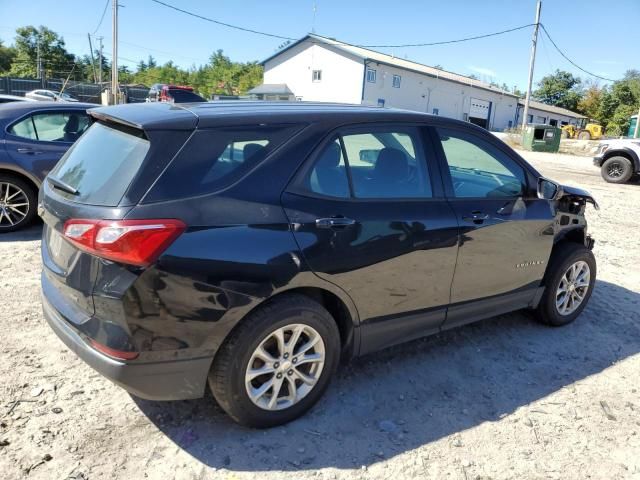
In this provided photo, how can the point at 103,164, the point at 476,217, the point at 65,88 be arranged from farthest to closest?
1. the point at 65,88
2. the point at 476,217
3. the point at 103,164

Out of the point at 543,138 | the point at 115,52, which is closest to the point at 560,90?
the point at 543,138

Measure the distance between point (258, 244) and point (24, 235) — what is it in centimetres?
492

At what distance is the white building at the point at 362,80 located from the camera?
42844 mm

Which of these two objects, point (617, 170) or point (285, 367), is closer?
point (285, 367)

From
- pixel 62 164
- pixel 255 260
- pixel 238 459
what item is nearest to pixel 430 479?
pixel 238 459

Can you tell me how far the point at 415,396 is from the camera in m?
3.34

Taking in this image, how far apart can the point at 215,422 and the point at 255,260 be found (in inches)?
41.1

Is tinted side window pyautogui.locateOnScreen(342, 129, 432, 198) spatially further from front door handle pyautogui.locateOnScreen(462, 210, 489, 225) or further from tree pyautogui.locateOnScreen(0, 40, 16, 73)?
tree pyautogui.locateOnScreen(0, 40, 16, 73)

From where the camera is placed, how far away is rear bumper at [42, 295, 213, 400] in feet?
7.95

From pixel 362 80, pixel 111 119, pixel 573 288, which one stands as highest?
pixel 362 80

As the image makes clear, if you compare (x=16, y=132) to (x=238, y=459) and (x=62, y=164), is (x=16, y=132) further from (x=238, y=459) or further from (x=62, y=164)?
(x=238, y=459)

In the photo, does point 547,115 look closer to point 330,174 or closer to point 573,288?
point 573,288

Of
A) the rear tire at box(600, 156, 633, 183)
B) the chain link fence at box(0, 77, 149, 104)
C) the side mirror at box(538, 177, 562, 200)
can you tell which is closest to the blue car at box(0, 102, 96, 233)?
the side mirror at box(538, 177, 562, 200)

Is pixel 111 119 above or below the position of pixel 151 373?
above
